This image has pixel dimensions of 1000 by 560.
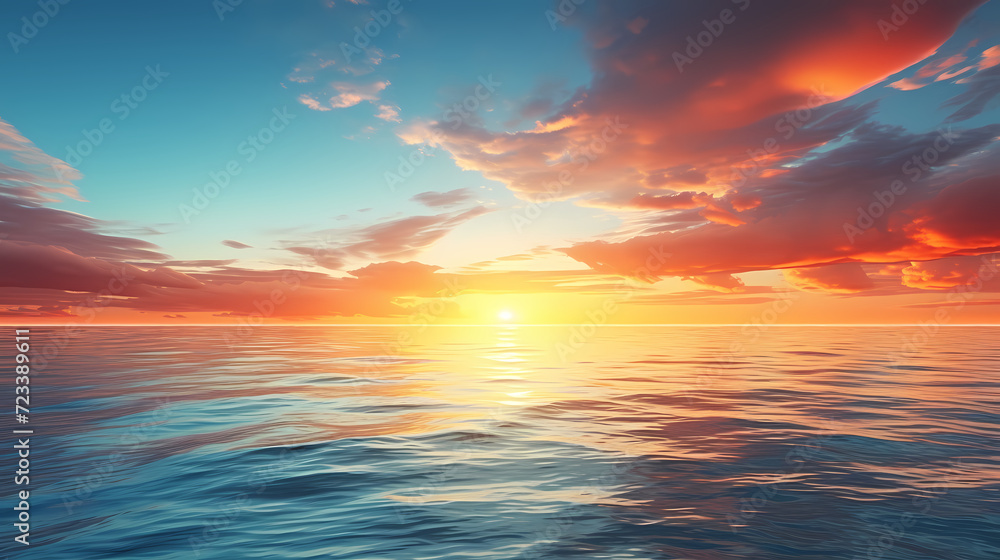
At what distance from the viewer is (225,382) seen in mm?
28312

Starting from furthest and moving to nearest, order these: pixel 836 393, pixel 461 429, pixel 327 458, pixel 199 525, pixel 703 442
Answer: pixel 836 393 < pixel 461 429 < pixel 703 442 < pixel 327 458 < pixel 199 525

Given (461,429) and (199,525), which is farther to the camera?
(461,429)

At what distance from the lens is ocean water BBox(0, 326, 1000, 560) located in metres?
7.62

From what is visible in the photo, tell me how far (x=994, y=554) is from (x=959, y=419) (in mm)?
12701

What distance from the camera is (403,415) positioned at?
59.7 feet

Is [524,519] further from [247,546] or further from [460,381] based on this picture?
[460,381]

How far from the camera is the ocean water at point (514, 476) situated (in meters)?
7.62

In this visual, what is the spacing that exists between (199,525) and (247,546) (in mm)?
1511

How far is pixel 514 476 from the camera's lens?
10.9 m

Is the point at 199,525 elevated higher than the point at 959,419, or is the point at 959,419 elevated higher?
the point at 199,525

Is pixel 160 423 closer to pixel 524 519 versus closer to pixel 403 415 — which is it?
pixel 403 415

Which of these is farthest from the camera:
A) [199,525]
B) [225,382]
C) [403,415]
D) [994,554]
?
[225,382]

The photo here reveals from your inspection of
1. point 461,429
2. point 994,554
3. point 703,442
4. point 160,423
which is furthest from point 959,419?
point 160,423

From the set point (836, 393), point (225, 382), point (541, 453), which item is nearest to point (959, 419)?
point (836, 393)
